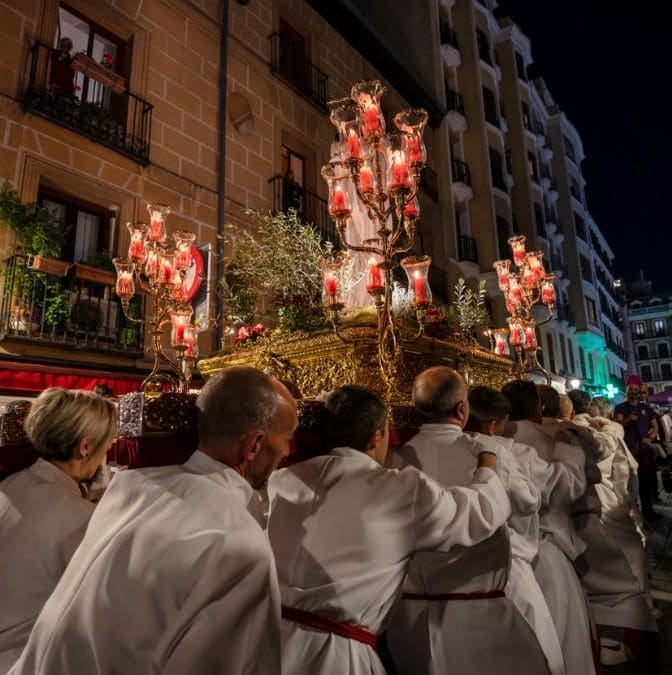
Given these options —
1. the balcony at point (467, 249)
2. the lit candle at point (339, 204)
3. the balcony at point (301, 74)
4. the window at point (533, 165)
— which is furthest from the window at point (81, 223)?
the window at point (533, 165)

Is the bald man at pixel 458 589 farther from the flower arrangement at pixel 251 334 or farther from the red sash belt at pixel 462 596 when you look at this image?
the flower arrangement at pixel 251 334

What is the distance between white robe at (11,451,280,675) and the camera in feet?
3.33

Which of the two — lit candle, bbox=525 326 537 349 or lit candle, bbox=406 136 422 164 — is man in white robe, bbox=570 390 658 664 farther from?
lit candle, bbox=406 136 422 164

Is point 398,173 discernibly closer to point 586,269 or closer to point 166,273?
point 166,273

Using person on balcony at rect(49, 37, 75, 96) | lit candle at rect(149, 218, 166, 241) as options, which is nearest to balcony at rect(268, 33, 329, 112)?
person on balcony at rect(49, 37, 75, 96)

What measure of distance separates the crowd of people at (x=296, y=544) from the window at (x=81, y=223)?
6.31 metres

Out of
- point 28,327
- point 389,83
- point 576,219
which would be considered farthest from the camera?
point 576,219

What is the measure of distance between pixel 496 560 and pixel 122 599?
5.51ft

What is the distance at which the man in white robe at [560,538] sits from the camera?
2.82 meters

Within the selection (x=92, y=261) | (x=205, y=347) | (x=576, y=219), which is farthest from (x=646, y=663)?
(x=576, y=219)

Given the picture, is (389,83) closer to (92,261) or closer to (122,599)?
(92,261)

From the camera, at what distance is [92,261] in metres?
7.19

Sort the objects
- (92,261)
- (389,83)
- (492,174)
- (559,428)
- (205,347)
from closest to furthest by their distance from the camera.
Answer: (559,428) < (92,261) < (205,347) < (389,83) < (492,174)

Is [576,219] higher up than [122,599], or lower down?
higher up
